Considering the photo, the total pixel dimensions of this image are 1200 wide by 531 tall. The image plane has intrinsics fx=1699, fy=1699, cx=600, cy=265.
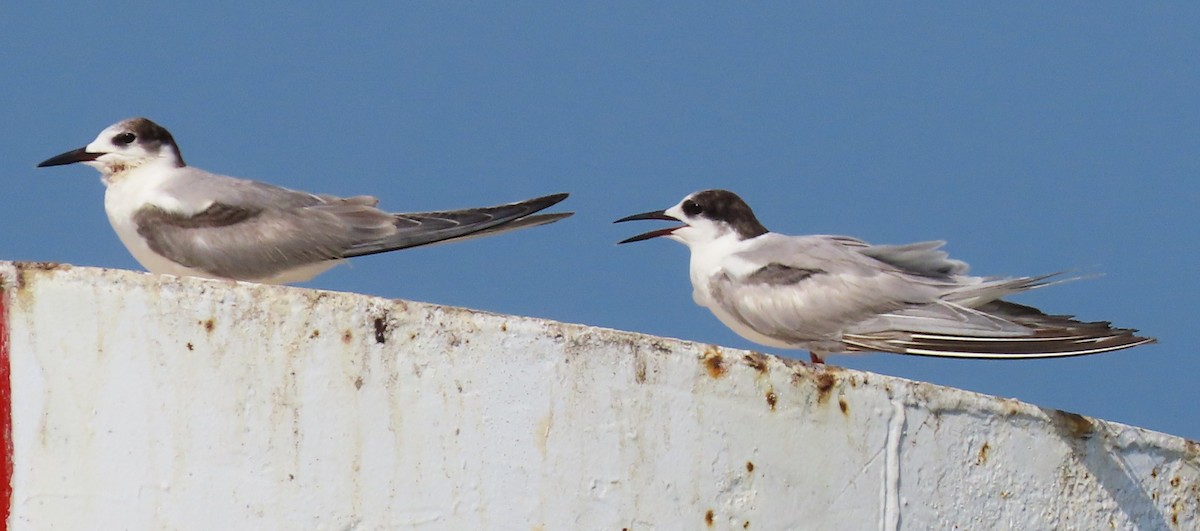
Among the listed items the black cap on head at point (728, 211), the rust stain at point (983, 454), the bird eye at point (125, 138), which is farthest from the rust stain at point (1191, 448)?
the bird eye at point (125, 138)

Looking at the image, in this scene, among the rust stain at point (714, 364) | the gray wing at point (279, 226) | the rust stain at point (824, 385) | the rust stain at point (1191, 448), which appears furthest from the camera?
the gray wing at point (279, 226)

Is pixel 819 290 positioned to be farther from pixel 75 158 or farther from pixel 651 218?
pixel 75 158

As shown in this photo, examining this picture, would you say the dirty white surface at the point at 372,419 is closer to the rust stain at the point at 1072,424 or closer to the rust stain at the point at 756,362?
the rust stain at the point at 756,362

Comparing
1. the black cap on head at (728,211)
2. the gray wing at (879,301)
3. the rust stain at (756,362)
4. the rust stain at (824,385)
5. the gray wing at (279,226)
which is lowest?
the rust stain at (824,385)

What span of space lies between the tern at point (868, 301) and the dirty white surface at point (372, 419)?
2.37 m

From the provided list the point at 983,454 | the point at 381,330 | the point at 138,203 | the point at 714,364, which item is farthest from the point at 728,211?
the point at 381,330

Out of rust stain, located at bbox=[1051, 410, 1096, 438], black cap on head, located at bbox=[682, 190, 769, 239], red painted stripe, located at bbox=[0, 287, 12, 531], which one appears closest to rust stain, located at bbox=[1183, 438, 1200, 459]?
rust stain, located at bbox=[1051, 410, 1096, 438]

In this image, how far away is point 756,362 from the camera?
608 cm

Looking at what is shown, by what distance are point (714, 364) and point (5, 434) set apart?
2.46 metres

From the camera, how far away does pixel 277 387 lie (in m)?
5.77

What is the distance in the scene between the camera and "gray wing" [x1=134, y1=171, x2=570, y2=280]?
8.60m

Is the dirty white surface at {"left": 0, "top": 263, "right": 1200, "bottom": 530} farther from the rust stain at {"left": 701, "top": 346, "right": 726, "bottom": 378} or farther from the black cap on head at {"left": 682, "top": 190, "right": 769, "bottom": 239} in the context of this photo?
the black cap on head at {"left": 682, "top": 190, "right": 769, "bottom": 239}

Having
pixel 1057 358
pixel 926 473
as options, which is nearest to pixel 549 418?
pixel 926 473

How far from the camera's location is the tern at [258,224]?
861 cm
